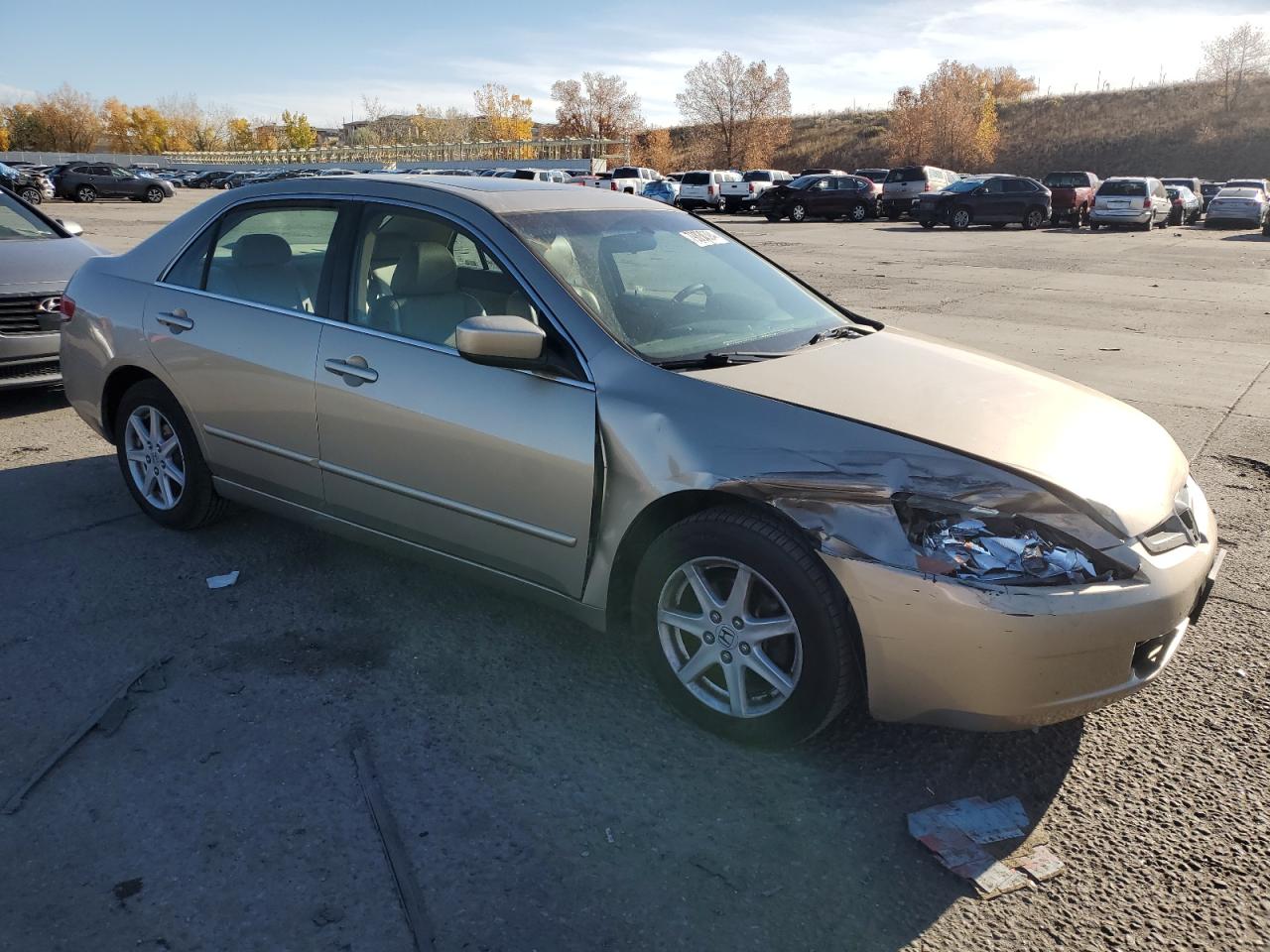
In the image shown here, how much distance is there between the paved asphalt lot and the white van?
35077 mm

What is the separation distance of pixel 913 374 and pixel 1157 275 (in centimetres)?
1744

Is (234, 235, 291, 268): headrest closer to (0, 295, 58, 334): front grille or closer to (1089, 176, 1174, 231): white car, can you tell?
(0, 295, 58, 334): front grille

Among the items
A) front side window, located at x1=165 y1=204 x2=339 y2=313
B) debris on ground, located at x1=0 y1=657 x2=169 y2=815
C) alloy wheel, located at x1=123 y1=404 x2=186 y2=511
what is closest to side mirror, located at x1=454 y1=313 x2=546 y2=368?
front side window, located at x1=165 y1=204 x2=339 y2=313

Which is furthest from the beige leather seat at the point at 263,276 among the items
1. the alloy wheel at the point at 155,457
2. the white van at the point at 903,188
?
the white van at the point at 903,188

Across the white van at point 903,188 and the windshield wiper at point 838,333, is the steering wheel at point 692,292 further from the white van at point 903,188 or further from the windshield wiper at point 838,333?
the white van at point 903,188

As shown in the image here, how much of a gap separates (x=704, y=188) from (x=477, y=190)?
40.7 m

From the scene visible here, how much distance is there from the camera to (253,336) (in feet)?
13.1

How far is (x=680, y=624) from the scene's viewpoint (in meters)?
3.02

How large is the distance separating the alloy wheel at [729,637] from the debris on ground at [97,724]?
176 cm

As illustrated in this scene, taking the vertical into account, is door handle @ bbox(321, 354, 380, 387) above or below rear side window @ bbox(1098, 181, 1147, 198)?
below

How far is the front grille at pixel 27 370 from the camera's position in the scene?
22.2ft

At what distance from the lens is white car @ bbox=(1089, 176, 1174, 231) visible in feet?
103

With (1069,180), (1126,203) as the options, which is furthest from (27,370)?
(1069,180)

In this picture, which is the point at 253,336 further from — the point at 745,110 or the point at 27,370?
the point at 745,110
